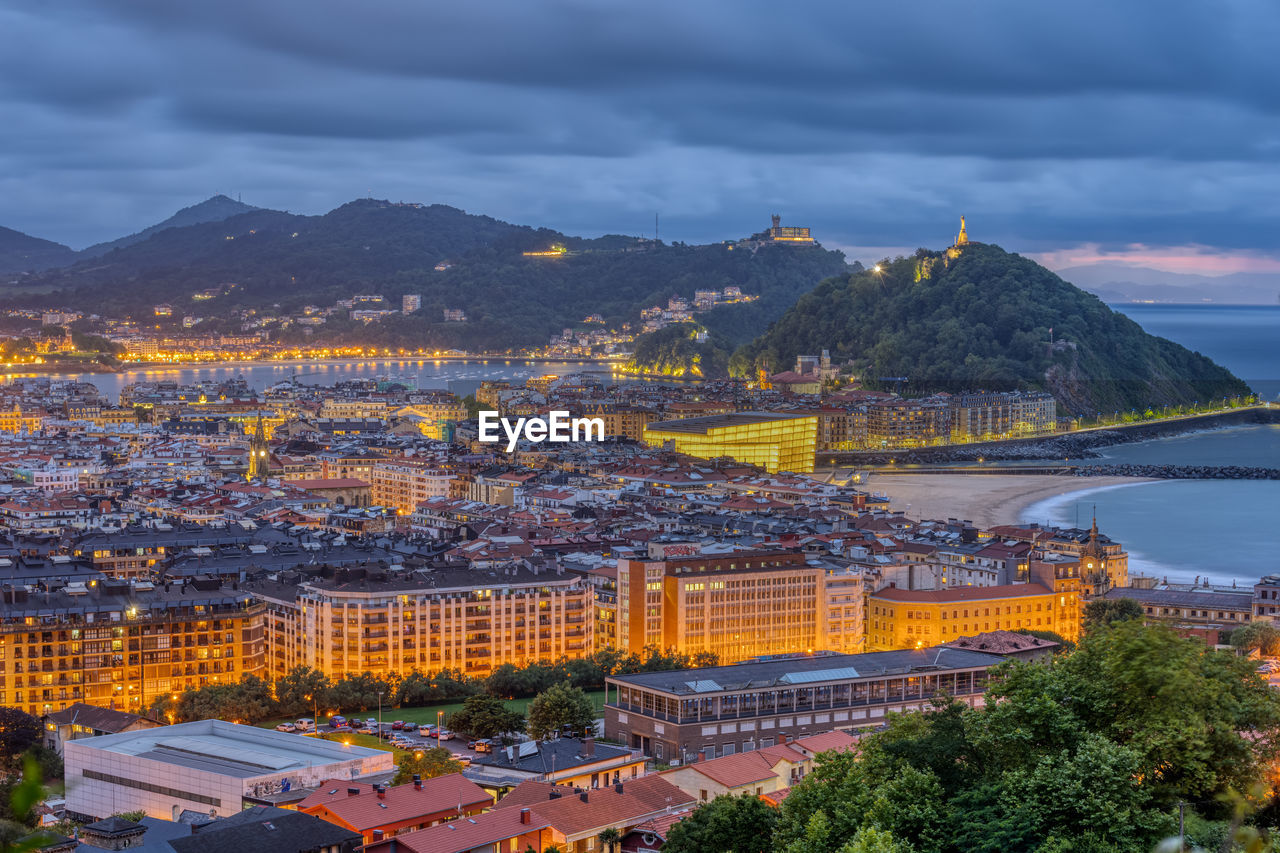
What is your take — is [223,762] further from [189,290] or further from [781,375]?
[189,290]

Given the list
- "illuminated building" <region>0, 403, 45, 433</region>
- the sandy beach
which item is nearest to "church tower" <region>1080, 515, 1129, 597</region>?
the sandy beach

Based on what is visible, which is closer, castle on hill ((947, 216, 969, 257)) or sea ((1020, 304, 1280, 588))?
sea ((1020, 304, 1280, 588))

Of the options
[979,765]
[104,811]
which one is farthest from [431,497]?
[979,765]

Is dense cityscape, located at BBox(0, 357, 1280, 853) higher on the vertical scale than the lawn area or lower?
higher

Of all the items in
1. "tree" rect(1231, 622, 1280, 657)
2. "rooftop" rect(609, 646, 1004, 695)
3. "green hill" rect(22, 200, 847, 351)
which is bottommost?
"tree" rect(1231, 622, 1280, 657)

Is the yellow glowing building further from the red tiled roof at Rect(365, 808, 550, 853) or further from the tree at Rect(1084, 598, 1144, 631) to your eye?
the red tiled roof at Rect(365, 808, 550, 853)

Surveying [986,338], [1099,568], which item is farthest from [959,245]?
[1099,568]
